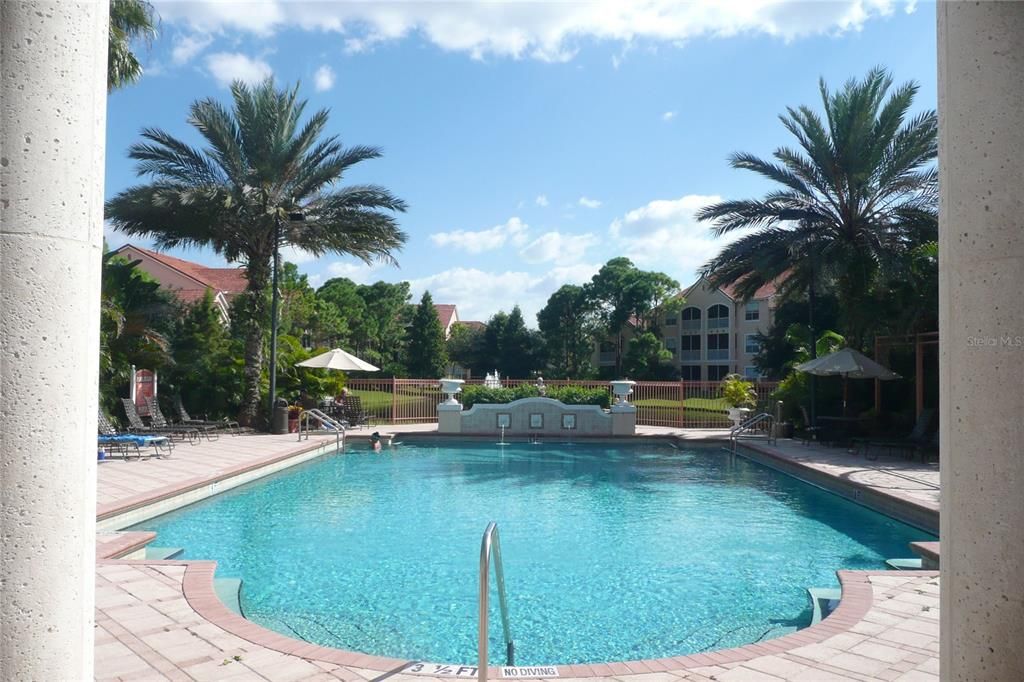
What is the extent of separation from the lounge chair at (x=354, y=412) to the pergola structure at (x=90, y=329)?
20.0 m

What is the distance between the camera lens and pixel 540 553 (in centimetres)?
827

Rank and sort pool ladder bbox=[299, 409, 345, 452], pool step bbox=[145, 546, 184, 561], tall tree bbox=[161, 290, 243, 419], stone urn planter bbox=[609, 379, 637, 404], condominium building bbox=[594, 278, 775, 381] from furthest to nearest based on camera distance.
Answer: condominium building bbox=[594, 278, 775, 381]
stone urn planter bbox=[609, 379, 637, 404]
tall tree bbox=[161, 290, 243, 419]
pool ladder bbox=[299, 409, 345, 452]
pool step bbox=[145, 546, 184, 561]

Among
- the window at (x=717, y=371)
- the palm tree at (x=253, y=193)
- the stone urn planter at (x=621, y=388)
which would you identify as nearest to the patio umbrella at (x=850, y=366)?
the stone urn planter at (x=621, y=388)

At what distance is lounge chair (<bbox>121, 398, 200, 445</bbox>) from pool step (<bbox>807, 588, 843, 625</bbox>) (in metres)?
14.7

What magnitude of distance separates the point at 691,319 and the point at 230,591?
158ft

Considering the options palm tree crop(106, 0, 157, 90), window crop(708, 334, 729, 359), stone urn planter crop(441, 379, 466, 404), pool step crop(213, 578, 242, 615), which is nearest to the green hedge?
stone urn planter crop(441, 379, 466, 404)

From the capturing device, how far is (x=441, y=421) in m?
21.3

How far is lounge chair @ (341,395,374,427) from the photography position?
2219 cm

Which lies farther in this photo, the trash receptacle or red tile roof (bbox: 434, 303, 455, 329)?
red tile roof (bbox: 434, 303, 455, 329)

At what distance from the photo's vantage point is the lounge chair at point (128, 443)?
13047mm

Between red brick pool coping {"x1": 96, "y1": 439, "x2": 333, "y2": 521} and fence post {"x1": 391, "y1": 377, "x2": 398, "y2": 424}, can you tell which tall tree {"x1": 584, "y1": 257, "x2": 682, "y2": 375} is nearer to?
fence post {"x1": 391, "y1": 377, "x2": 398, "y2": 424}

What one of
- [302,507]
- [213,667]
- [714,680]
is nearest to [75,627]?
[213,667]

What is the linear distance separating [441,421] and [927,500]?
14157mm

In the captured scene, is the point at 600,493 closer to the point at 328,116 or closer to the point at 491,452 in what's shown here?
the point at 491,452
